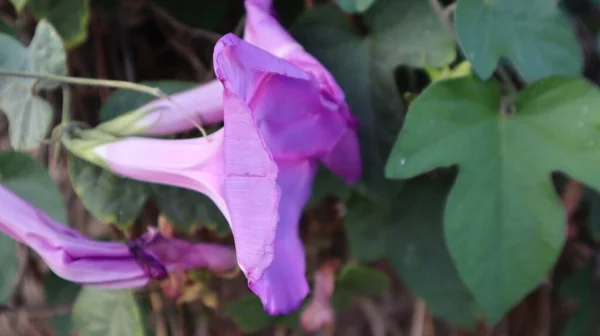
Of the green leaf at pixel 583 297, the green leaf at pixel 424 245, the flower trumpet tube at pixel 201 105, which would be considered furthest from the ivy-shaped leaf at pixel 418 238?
the green leaf at pixel 583 297

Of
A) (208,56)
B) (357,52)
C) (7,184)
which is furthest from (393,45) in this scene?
(7,184)

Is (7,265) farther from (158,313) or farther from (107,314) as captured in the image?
(158,313)

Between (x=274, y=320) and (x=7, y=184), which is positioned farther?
(x=274, y=320)

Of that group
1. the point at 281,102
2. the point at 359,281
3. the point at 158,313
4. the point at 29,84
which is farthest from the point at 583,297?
the point at 29,84

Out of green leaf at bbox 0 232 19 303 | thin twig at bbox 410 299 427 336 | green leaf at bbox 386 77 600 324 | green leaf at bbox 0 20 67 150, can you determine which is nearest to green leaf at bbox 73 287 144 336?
green leaf at bbox 0 232 19 303

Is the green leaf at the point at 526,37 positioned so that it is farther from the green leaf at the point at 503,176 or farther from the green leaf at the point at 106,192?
the green leaf at the point at 106,192

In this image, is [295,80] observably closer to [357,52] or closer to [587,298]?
[357,52]
